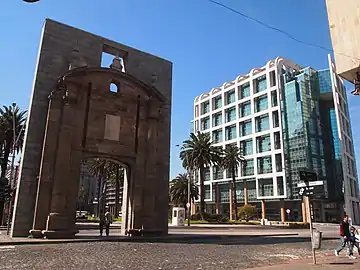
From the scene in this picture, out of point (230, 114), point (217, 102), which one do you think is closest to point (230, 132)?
point (230, 114)

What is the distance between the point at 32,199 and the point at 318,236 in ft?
51.4

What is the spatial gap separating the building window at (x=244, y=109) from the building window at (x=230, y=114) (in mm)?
2619

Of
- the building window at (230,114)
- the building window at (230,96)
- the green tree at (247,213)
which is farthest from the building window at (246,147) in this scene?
the green tree at (247,213)

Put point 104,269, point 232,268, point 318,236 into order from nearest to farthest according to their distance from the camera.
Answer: point 104,269, point 232,268, point 318,236

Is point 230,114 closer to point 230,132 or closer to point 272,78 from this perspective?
point 230,132

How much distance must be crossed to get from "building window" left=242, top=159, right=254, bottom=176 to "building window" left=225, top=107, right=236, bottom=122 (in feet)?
45.1

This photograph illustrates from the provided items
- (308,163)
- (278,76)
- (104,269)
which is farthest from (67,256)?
(278,76)

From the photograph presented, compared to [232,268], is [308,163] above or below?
above

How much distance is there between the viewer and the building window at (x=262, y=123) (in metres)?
83.1

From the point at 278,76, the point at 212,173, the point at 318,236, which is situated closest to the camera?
the point at 318,236

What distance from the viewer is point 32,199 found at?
63.6 feet

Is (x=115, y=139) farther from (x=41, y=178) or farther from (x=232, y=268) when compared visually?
(x=232, y=268)

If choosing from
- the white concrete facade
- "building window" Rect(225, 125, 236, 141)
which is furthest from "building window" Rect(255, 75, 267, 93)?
"building window" Rect(225, 125, 236, 141)

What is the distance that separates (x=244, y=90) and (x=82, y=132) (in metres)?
75.2
